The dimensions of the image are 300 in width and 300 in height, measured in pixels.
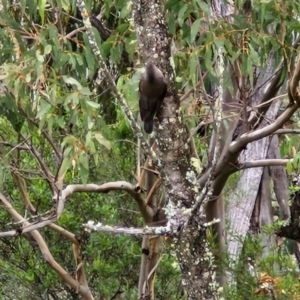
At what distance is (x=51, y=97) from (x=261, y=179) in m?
4.34

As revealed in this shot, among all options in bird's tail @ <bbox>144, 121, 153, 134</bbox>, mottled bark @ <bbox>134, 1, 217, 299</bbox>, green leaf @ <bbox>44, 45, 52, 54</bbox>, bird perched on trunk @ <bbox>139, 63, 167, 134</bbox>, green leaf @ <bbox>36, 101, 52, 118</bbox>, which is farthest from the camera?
green leaf @ <bbox>44, 45, 52, 54</bbox>

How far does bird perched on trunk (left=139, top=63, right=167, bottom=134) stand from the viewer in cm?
234

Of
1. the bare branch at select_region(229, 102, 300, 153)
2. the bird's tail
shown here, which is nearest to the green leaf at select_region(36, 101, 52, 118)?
the bird's tail

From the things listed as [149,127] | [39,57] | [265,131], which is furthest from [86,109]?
[265,131]

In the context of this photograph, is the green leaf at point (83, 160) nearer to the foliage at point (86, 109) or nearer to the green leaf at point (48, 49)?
the foliage at point (86, 109)

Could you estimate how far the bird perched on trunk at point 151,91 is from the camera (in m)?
2.34

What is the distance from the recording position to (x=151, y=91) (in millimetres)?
2463

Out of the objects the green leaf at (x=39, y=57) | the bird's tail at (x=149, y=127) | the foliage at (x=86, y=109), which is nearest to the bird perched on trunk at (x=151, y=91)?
the bird's tail at (x=149, y=127)

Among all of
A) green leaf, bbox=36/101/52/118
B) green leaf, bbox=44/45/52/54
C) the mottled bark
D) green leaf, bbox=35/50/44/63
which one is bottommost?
the mottled bark

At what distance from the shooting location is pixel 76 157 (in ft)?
9.67

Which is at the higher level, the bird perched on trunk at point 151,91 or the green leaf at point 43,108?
the green leaf at point 43,108

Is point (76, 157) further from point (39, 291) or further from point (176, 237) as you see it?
point (39, 291)

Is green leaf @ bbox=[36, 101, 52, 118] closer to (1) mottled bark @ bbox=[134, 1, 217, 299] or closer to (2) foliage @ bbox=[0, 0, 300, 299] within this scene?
(2) foliage @ bbox=[0, 0, 300, 299]

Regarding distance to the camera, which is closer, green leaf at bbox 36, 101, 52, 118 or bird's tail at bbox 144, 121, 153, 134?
bird's tail at bbox 144, 121, 153, 134
